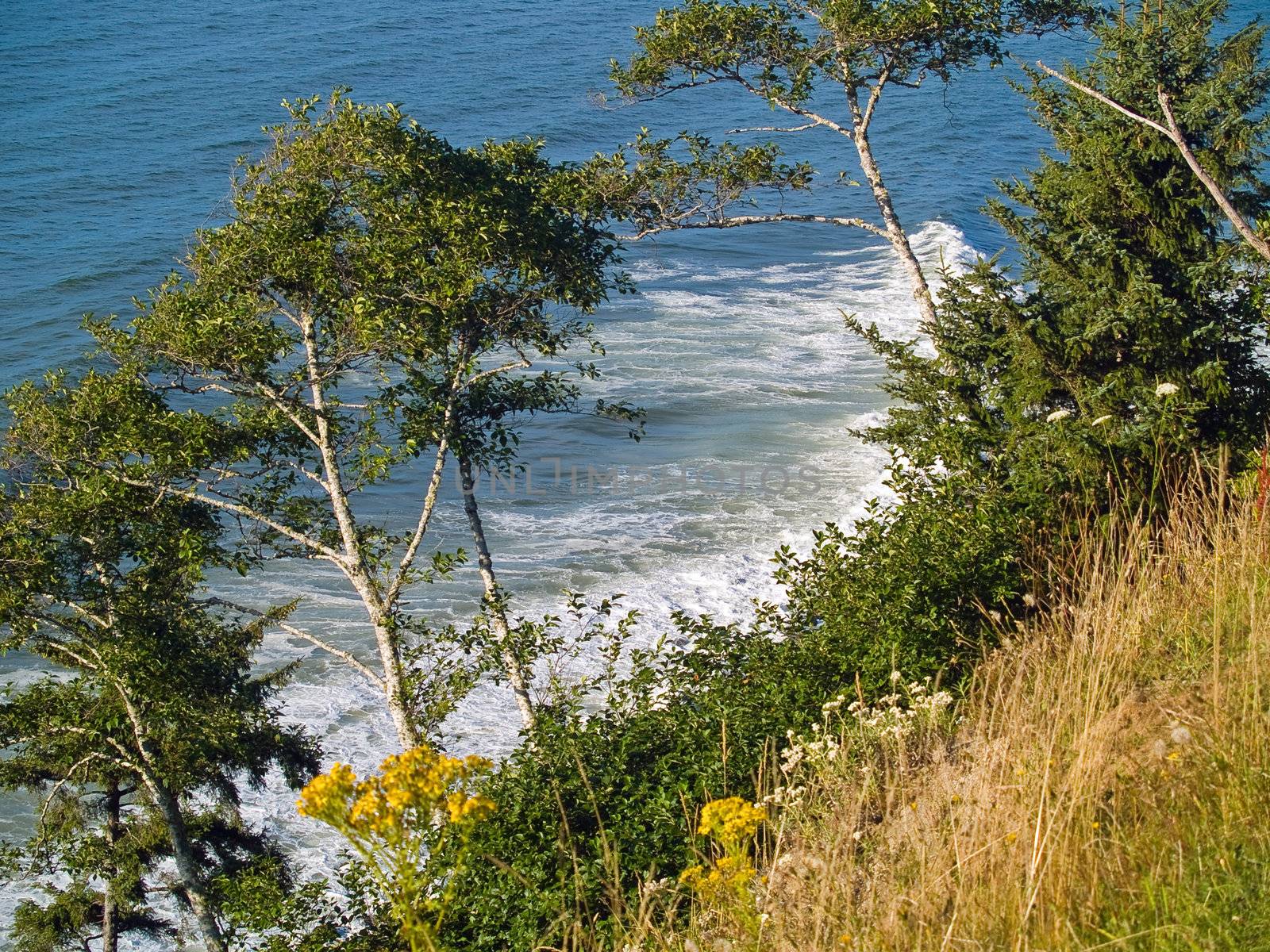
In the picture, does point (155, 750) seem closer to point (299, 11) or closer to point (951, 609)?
point (951, 609)

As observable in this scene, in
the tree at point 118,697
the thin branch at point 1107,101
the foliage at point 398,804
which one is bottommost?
the tree at point 118,697

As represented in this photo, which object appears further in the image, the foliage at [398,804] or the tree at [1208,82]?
the tree at [1208,82]

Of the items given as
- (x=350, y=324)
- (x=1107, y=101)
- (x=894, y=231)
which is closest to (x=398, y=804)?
(x=1107, y=101)

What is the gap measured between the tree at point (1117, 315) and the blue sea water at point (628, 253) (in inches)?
261

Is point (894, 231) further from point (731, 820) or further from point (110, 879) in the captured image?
point (731, 820)

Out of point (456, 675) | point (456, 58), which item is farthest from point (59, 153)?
point (456, 675)

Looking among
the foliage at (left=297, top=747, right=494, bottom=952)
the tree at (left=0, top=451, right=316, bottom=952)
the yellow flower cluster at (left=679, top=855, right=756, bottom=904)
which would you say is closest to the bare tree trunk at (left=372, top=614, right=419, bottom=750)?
the tree at (left=0, top=451, right=316, bottom=952)

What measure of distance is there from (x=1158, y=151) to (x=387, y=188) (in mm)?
6992

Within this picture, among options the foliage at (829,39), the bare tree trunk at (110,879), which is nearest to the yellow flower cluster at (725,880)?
the bare tree trunk at (110,879)

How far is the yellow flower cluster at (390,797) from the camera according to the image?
11.2 ft

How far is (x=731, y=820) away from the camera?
4.23 m

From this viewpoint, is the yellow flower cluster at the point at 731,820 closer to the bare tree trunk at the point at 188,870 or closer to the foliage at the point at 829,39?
the bare tree trunk at the point at 188,870

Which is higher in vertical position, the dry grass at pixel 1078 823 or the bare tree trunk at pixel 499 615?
the dry grass at pixel 1078 823

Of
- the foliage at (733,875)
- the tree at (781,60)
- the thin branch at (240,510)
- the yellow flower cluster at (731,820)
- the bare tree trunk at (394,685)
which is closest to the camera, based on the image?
the foliage at (733,875)
